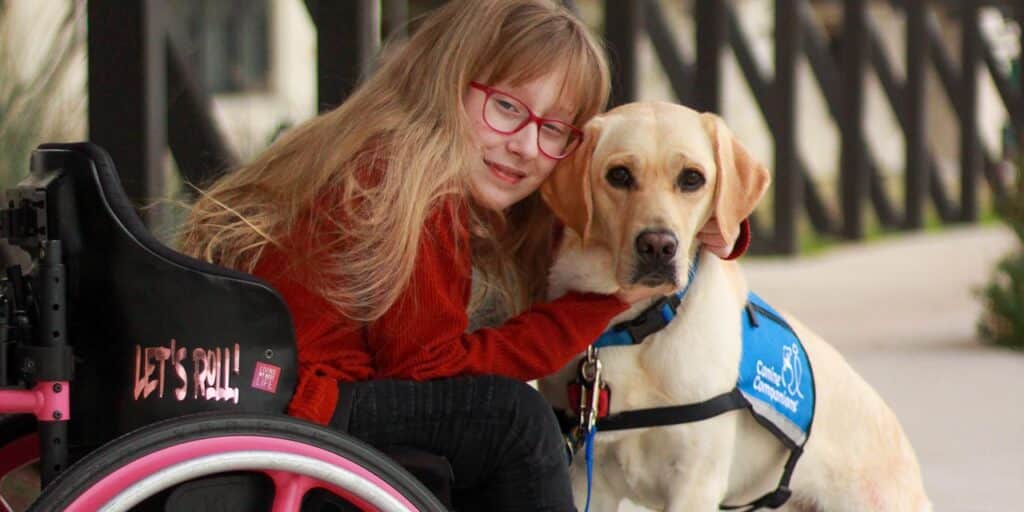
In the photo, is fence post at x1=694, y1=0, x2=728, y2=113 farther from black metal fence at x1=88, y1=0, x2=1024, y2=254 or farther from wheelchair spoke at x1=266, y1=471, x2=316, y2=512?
wheelchair spoke at x1=266, y1=471, x2=316, y2=512

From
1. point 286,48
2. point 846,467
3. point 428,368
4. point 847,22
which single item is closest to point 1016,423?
point 846,467

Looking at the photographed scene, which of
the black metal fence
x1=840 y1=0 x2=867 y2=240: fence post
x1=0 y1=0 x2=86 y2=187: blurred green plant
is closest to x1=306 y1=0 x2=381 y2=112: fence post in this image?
the black metal fence

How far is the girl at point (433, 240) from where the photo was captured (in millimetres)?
2594

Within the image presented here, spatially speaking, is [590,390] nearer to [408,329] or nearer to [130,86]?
[408,329]

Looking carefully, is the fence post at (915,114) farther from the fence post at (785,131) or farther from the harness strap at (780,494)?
the harness strap at (780,494)

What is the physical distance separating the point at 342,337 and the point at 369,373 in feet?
0.27

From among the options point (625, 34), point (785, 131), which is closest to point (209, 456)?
point (625, 34)

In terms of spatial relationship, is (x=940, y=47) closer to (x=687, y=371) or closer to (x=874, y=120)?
(x=874, y=120)

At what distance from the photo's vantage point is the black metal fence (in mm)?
4715

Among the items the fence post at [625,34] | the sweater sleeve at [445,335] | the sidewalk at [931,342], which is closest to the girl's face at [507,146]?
the sweater sleeve at [445,335]

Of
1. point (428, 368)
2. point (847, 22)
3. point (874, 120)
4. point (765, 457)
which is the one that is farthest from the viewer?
point (874, 120)

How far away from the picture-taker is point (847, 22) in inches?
506

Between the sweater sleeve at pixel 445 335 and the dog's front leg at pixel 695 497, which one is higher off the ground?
the sweater sleeve at pixel 445 335

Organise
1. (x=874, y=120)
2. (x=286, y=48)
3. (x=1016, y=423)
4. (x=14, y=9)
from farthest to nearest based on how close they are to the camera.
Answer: (x=874, y=120), (x=286, y=48), (x=1016, y=423), (x=14, y=9)
